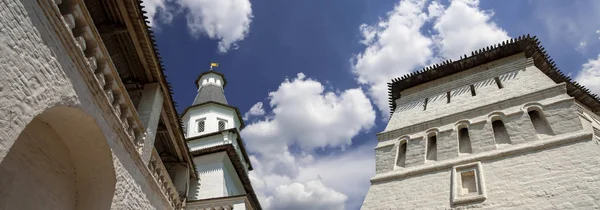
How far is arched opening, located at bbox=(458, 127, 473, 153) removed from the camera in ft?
46.0

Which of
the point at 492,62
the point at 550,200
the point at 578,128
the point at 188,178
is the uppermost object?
the point at 492,62

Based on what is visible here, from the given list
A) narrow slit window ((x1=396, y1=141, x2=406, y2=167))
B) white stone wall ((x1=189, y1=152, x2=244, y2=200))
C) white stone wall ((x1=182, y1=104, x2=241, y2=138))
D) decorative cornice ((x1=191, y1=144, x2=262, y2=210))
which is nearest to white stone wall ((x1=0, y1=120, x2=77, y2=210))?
white stone wall ((x1=189, y1=152, x2=244, y2=200))

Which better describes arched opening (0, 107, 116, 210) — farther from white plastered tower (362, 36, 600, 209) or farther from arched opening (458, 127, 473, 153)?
arched opening (458, 127, 473, 153)

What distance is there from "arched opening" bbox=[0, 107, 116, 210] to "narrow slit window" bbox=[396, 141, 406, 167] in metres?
10.3

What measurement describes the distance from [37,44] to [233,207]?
8.76 meters

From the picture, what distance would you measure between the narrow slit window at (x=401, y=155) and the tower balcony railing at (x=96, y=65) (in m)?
8.87

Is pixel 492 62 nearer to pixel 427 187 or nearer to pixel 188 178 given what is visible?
pixel 427 187

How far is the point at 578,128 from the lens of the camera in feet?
39.8

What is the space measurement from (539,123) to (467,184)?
10.6 feet

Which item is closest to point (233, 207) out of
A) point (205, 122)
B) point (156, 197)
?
point (156, 197)

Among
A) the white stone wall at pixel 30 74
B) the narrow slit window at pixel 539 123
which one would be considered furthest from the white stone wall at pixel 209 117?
the white stone wall at pixel 30 74

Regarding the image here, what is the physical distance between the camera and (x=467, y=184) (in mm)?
12719

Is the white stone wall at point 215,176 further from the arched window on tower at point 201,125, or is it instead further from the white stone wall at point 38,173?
the white stone wall at point 38,173

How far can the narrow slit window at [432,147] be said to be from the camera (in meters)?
14.5
